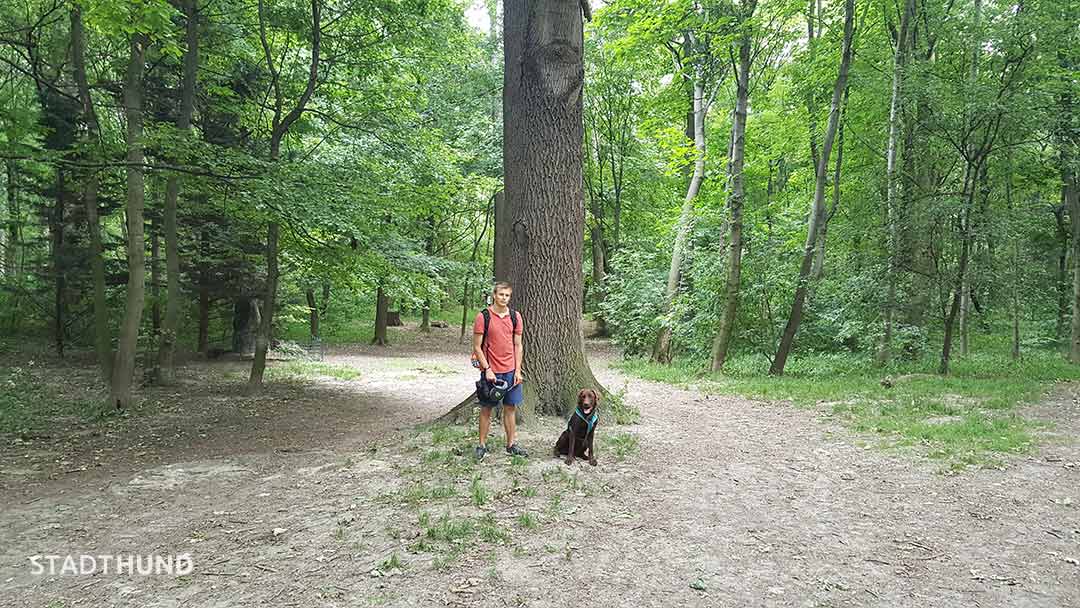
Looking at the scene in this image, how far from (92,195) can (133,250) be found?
2.74m

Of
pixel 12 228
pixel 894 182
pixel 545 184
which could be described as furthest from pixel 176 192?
pixel 894 182

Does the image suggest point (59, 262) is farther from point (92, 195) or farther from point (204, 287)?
point (92, 195)

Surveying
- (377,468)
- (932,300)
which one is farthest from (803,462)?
(932,300)

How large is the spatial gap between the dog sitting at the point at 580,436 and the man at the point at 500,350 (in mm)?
425

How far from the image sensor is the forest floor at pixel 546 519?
10.4 feet

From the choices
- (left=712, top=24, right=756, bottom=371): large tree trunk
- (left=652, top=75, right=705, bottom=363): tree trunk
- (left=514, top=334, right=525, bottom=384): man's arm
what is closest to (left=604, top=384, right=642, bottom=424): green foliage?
(left=514, top=334, right=525, bottom=384): man's arm

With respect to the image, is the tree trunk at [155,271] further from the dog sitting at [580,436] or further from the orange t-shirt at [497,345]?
the dog sitting at [580,436]

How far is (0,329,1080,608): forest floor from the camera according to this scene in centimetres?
318

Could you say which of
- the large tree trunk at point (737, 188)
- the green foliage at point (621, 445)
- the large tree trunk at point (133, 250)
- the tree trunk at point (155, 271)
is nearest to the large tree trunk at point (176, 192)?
the large tree trunk at point (133, 250)

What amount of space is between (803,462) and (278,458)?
5.46 meters

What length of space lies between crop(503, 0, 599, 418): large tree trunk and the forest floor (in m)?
0.77

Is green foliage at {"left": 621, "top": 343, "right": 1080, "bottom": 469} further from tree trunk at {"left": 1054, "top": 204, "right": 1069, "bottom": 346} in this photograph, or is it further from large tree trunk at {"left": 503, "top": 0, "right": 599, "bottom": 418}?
large tree trunk at {"left": 503, "top": 0, "right": 599, "bottom": 418}

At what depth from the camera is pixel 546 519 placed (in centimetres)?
408

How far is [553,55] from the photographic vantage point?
6.69 m
